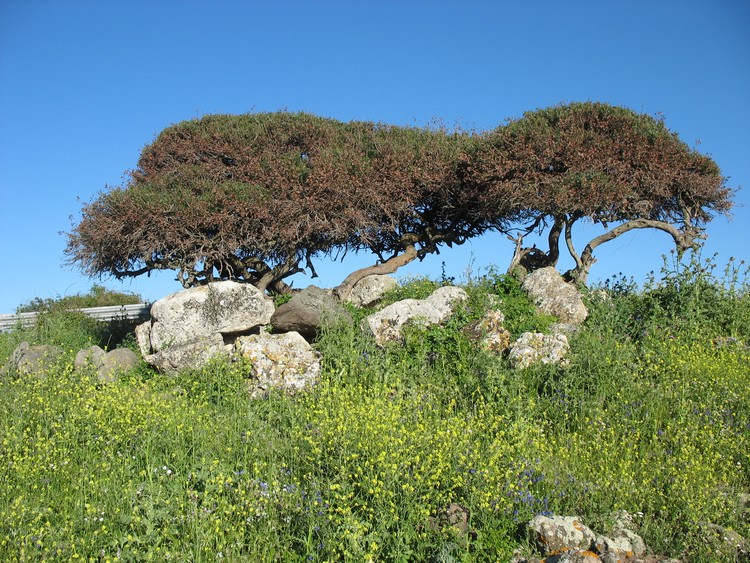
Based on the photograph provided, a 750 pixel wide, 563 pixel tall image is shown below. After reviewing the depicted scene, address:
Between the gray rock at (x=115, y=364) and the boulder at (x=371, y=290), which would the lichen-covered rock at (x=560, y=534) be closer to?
the gray rock at (x=115, y=364)

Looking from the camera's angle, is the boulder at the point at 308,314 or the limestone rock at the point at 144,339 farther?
the limestone rock at the point at 144,339

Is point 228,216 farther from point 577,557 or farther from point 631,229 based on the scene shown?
point 577,557

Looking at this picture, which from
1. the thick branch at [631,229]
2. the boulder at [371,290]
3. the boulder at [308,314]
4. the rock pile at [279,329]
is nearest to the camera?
the rock pile at [279,329]

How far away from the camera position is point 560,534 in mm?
7199

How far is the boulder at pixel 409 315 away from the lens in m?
13.4

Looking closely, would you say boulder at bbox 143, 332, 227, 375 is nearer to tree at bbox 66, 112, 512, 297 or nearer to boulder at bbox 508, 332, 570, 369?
tree at bbox 66, 112, 512, 297

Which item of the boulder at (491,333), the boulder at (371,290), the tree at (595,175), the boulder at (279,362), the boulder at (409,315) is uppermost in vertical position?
the tree at (595,175)

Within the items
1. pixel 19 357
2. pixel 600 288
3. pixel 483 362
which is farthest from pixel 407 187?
pixel 19 357

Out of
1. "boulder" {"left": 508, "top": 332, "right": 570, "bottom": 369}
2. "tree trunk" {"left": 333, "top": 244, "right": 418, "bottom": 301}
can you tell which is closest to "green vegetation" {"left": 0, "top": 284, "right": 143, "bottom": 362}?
"tree trunk" {"left": 333, "top": 244, "right": 418, "bottom": 301}

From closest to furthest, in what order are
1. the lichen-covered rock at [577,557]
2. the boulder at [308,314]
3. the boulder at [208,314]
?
the lichen-covered rock at [577,557]
the boulder at [308,314]
the boulder at [208,314]

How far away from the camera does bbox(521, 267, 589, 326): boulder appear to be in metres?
14.5

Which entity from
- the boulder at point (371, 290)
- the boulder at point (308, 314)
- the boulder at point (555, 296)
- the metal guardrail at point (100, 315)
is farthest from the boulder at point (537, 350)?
the metal guardrail at point (100, 315)

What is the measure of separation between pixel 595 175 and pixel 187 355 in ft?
33.5

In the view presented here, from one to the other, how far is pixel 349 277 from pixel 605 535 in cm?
1167
